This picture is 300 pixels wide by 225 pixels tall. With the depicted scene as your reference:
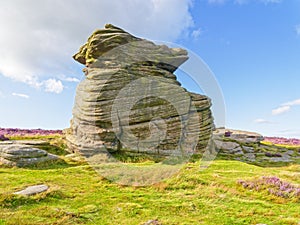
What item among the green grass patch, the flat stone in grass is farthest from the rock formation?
the flat stone in grass

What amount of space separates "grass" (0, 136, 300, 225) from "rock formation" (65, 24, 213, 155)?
6.86m

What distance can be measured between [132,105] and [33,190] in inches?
508

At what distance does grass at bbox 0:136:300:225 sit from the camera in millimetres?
10945

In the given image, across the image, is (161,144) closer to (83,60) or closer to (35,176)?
(35,176)

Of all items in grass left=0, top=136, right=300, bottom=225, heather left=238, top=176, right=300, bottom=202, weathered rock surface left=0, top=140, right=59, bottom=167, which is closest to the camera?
grass left=0, top=136, right=300, bottom=225

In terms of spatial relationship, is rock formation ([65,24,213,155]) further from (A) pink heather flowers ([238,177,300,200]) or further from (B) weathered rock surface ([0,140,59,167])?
(A) pink heather flowers ([238,177,300,200])

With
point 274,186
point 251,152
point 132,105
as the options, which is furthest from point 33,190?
point 251,152

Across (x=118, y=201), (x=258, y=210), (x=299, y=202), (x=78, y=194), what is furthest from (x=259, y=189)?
(x=78, y=194)

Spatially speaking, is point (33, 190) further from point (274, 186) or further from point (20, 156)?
point (274, 186)

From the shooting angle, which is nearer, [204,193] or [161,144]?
[204,193]

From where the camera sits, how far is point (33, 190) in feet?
43.7

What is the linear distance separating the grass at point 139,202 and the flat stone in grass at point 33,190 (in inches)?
17.6

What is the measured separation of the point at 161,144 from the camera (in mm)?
24734

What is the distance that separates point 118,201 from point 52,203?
3.09m
